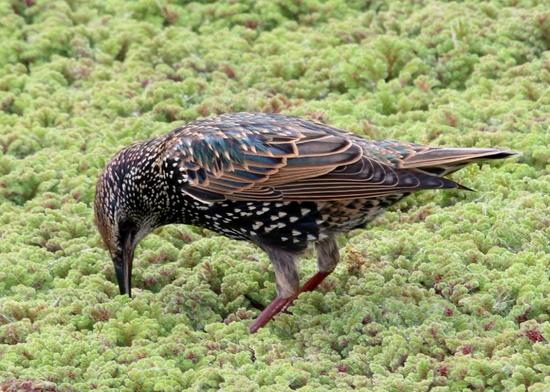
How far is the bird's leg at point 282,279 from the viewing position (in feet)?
23.2

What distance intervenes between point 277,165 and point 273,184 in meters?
0.12

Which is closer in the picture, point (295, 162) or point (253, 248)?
point (295, 162)

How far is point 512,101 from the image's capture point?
895 centimetres

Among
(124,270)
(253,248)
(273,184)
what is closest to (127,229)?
(124,270)

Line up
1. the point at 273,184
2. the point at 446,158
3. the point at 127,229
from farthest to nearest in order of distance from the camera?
the point at 127,229, the point at 273,184, the point at 446,158

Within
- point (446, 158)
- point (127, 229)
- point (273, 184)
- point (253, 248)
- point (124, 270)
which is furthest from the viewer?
point (253, 248)

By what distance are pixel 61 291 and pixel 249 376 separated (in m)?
1.51

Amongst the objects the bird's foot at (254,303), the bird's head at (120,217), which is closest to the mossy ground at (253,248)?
the bird's foot at (254,303)

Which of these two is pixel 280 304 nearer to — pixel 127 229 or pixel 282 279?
pixel 282 279

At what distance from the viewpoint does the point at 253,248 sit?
7945 mm

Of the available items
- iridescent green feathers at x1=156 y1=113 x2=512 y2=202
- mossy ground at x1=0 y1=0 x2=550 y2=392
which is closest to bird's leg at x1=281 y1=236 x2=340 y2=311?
mossy ground at x1=0 y1=0 x2=550 y2=392

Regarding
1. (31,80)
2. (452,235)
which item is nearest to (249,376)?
(452,235)

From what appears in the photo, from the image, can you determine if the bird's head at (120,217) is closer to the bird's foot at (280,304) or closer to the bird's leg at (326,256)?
the bird's foot at (280,304)

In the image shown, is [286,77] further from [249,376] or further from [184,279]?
[249,376]
